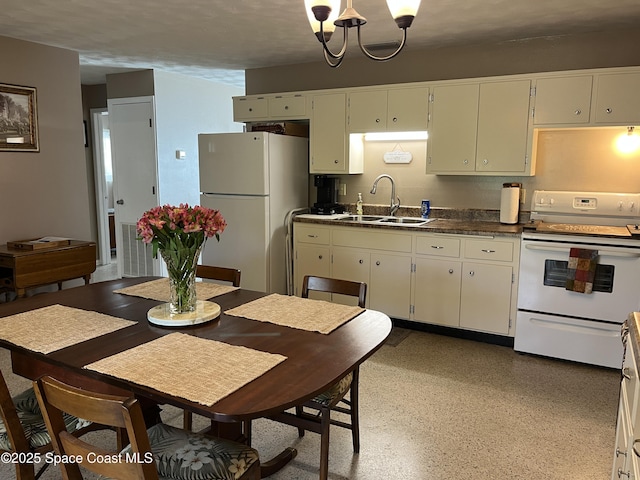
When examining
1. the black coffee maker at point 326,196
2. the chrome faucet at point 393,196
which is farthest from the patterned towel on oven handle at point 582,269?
the black coffee maker at point 326,196

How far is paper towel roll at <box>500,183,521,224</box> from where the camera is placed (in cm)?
387

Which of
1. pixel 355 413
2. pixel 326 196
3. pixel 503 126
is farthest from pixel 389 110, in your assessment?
pixel 355 413

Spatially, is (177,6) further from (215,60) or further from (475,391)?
(475,391)

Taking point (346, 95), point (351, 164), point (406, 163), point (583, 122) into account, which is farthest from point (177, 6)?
point (583, 122)

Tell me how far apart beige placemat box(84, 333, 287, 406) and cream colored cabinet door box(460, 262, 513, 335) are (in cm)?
245

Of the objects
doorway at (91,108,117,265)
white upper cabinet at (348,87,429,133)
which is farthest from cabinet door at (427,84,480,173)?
doorway at (91,108,117,265)

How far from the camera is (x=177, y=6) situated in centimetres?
314

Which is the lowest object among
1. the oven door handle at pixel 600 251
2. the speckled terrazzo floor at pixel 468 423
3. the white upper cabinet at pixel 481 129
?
the speckled terrazzo floor at pixel 468 423

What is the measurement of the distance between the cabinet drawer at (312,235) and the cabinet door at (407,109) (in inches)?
42.2

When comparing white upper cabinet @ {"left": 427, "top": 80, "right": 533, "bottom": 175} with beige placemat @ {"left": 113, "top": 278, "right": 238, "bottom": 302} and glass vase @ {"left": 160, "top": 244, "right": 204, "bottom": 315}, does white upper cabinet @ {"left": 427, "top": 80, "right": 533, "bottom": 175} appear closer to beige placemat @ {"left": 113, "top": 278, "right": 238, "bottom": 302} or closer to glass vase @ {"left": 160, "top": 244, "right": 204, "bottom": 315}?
beige placemat @ {"left": 113, "top": 278, "right": 238, "bottom": 302}

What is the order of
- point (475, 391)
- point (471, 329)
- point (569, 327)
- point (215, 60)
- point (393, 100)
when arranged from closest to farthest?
point (475, 391) < point (569, 327) < point (471, 329) < point (393, 100) < point (215, 60)

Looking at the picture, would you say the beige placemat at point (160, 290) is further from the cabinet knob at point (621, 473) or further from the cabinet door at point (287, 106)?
the cabinet door at point (287, 106)

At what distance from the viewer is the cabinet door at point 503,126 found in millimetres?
3680

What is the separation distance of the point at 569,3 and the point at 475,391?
8.17ft
